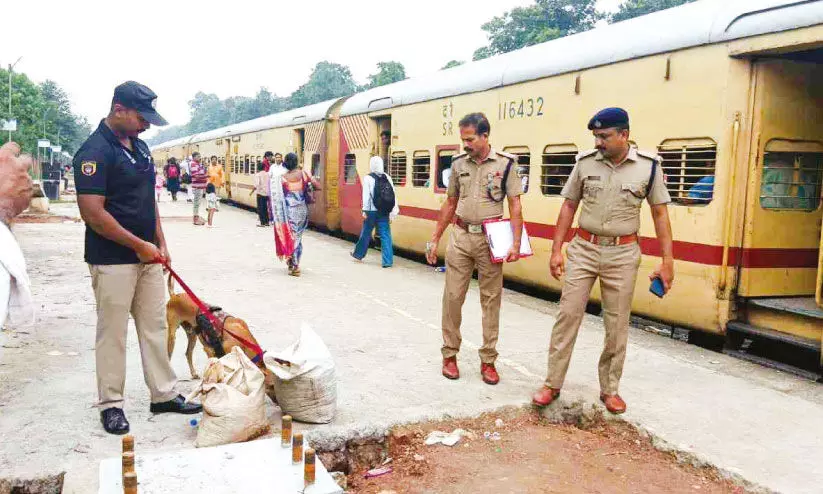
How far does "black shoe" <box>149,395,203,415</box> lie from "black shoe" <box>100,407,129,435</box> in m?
0.26

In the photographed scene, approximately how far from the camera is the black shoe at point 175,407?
3998mm

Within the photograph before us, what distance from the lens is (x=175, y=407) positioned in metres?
4.02

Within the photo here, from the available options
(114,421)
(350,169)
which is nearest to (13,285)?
(114,421)

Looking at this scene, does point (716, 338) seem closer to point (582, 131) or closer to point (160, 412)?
point (582, 131)

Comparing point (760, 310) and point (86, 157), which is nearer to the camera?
point (86, 157)

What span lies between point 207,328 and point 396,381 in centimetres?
136

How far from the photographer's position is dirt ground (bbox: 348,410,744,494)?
3.49 m

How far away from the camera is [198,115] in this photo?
151 m

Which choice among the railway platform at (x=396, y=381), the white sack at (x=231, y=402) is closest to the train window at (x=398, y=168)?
the railway platform at (x=396, y=381)

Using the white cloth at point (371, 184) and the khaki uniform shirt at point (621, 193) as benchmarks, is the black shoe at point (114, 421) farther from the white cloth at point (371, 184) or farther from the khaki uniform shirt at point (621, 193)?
the white cloth at point (371, 184)

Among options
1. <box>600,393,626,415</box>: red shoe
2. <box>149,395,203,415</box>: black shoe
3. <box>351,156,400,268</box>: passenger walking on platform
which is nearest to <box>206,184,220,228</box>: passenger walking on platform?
<box>351,156,400,268</box>: passenger walking on platform

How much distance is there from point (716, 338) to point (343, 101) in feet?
34.1

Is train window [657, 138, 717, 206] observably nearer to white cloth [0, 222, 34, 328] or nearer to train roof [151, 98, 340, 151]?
white cloth [0, 222, 34, 328]

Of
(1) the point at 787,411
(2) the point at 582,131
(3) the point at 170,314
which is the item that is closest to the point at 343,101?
(2) the point at 582,131
